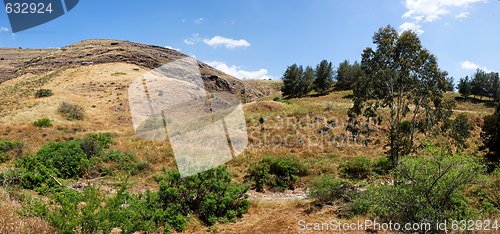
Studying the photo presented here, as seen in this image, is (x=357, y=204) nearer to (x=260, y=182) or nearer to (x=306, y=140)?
(x=260, y=182)

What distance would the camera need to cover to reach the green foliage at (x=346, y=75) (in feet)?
174

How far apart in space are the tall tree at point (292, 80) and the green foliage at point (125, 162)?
39.3m

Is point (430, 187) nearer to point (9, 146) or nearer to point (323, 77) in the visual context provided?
point (9, 146)

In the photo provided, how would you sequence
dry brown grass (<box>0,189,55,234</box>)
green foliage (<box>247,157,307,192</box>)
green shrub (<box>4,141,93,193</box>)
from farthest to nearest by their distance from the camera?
green foliage (<box>247,157,307,192</box>), green shrub (<box>4,141,93,193</box>), dry brown grass (<box>0,189,55,234</box>)

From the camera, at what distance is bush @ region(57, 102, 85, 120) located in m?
33.0

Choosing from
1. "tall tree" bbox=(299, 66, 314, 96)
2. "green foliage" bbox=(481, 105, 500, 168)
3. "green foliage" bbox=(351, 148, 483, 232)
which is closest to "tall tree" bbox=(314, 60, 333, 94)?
"tall tree" bbox=(299, 66, 314, 96)

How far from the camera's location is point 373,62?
13805mm

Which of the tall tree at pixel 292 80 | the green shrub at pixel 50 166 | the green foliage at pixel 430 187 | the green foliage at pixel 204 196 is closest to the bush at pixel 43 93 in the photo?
the green shrub at pixel 50 166

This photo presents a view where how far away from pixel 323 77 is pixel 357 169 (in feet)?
126

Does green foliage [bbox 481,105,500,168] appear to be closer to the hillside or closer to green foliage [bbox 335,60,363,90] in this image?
the hillside

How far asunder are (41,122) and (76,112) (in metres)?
6.16

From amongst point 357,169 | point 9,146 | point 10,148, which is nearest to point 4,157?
point 10,148

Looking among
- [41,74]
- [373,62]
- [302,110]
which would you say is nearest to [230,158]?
[373,62]

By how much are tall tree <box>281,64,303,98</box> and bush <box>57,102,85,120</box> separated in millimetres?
30770
